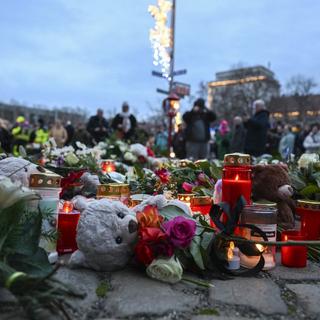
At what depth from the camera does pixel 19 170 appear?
2209 mm

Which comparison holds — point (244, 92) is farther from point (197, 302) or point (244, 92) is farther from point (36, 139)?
point (197, 302)

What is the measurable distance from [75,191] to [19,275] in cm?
181

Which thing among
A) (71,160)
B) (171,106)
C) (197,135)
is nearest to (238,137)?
(197,135)

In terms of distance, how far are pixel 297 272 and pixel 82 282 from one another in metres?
1.03

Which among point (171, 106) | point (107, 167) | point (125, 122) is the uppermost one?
point (171, 106)

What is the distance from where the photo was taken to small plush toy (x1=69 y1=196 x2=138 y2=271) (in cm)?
177

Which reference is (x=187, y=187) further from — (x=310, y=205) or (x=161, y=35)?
(x=161, y=35)

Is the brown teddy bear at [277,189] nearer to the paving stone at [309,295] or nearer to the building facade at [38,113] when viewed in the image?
the paving stone at [309,295]

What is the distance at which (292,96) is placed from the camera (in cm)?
3566

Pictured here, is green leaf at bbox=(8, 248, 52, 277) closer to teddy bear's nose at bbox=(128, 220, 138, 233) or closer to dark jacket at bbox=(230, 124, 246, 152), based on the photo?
teddy bear's nose at bbox=(128, 220, 138, 233)

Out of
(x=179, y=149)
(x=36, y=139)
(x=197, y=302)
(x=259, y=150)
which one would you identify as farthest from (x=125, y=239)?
(x=36, y=139)

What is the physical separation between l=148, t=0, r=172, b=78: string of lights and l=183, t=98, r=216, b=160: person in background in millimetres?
1677

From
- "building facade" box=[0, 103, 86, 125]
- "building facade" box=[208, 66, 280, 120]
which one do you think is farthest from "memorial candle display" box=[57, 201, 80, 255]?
"building facade" box=[0, 103, 86, 125]

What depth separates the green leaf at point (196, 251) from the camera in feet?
6.10
